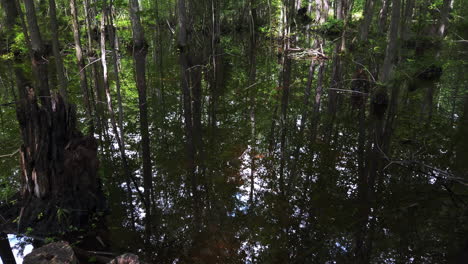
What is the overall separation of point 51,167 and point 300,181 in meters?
4.61

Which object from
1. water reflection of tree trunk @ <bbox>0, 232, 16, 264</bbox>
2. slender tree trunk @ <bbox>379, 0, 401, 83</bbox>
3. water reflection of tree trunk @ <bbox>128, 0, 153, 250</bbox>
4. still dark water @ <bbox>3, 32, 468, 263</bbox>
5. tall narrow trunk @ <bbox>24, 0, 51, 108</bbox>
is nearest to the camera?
water reflection of tree trunk @ <bbox>0, 232, 16, 264</bbox>

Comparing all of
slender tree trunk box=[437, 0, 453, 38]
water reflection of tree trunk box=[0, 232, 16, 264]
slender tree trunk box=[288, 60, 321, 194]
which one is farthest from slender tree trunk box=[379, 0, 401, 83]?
water reflection of tree trunk box=[0, 232, 16, 264]

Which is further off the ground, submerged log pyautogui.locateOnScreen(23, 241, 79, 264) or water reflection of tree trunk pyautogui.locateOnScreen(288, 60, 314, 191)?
submerged log pyautogui.locateOnScreen(23, 241, 79, 264)

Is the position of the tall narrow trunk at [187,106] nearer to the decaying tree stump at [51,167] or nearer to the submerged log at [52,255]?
the decaying tree stump at [51,167]

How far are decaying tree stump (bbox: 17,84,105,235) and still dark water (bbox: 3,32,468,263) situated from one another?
77cm

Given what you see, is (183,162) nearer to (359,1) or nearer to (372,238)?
(372,238)

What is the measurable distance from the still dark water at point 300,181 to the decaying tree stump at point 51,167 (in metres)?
0.77

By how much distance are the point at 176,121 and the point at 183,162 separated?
9.09 ft

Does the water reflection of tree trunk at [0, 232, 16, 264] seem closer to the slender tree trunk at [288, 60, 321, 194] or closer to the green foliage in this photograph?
the slender tree trunk at [288, 60, 321, 194]

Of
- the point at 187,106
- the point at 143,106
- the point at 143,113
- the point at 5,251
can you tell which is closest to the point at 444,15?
the point at 187,106

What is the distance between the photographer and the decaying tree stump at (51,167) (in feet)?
16.0

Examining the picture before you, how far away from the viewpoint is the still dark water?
4.81 metres

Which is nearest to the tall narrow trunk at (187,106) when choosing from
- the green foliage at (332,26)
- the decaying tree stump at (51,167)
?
the decaying tree stump at (51,167)

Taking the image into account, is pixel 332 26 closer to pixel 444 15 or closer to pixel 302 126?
pixel 444 15
